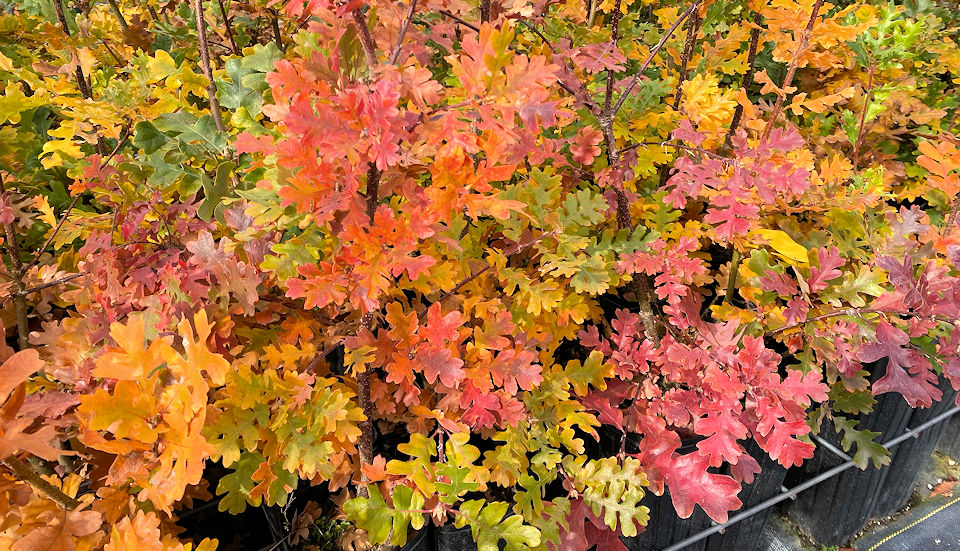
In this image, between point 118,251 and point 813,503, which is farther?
point 813,503

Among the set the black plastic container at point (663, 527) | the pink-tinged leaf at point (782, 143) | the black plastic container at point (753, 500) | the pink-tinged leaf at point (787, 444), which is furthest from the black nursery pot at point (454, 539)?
the pink-tinged leaf at point (782, 143)

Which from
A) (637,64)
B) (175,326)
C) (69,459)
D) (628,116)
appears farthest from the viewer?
(637,64)

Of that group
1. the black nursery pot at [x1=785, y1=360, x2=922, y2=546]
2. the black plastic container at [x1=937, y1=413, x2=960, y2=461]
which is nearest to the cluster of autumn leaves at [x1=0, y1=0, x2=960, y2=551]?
the black nursery pot at [x1=785, y1=360, x2=922, y2=546]

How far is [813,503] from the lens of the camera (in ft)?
6.79

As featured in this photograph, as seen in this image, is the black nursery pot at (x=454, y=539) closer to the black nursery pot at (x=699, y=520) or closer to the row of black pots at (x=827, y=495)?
the row of black pots at (x=827, y=495)

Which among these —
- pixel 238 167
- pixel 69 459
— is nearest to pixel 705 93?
pixel 238 167

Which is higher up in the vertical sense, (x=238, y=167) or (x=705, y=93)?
(x=705, y=93)

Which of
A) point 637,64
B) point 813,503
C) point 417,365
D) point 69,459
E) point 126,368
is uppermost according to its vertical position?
Answer: point 637,64

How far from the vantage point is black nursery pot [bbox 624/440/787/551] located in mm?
1489

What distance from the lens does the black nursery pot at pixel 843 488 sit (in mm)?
1780

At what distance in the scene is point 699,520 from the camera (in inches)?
62.0

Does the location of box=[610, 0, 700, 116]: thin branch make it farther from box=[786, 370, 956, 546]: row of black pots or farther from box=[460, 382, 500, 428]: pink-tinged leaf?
box=[786, 370, 956, 546]: row of black pots

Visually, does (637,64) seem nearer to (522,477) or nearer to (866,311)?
(866,311)

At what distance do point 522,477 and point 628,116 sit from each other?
0.91 m
